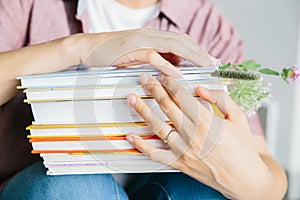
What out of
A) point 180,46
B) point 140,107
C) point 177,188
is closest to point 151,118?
point 140,107

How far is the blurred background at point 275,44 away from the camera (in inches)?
57.5

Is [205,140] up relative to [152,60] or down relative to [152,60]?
down

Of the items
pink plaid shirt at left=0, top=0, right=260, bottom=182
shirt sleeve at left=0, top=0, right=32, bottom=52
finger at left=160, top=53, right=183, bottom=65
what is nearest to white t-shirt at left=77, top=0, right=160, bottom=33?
pink plaid shirt at left=0, top=0, right=260, bottom=182

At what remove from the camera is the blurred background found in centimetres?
146

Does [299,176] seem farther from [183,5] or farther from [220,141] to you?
[220,141]

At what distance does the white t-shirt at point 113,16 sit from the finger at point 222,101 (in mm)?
390

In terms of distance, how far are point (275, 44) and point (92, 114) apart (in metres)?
0.92

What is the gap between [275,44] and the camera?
148cm

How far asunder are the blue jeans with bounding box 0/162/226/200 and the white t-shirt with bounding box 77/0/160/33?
350mm

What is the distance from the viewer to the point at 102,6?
106cm

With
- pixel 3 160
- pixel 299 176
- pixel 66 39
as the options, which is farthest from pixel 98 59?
pixel 299 176

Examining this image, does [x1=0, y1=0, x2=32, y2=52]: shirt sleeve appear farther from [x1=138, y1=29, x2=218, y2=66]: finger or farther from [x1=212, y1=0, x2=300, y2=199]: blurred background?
[x1=212, y1=0, x2=300, y2=199]: blurred background

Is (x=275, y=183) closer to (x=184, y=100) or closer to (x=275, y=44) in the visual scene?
(x=184, y=100)

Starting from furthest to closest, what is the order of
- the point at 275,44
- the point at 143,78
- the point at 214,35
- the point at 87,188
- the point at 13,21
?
the point at 275,44 → the point at 214,35 → the point at 13,21 → the point at 87,188 → the point at 143,78
